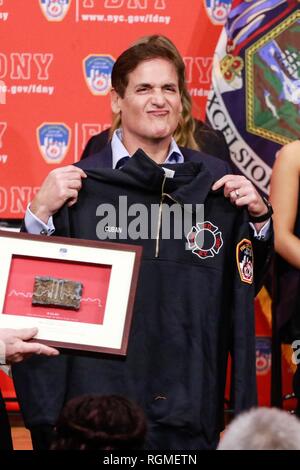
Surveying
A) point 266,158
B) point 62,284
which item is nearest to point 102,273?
point 62,284

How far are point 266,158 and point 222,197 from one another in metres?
1.53

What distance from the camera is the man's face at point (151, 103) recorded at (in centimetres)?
293

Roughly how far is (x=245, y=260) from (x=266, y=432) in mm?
1268

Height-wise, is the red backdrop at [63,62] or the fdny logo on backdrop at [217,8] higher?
the fdny logo on backdrop at [217,8]

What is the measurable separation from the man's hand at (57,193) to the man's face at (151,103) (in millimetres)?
267

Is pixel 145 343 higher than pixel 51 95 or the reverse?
the reverse

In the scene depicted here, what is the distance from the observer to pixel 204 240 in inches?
110

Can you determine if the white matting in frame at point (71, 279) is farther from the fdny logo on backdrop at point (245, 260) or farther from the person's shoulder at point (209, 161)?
the person's shoulder at point (209, 161)

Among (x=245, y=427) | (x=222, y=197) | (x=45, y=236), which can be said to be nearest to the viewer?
(x=245, y=427)

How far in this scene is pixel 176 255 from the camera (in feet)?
9.08

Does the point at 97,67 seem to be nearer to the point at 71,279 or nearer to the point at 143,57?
the point at 143,57

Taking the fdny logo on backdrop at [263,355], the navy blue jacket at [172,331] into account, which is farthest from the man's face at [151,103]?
the fdny logo on backdrop at [263,355]

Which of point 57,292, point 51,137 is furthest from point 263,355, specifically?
point 57,292
